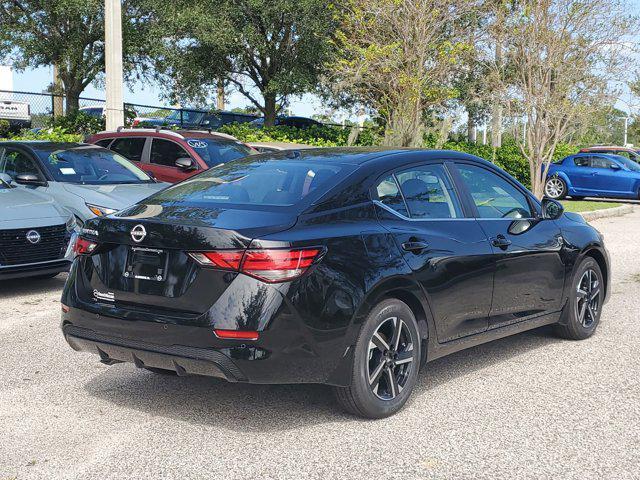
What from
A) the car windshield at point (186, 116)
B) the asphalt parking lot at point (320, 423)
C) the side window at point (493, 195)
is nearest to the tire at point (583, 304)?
the asphalt parking lot at point (320, 423)

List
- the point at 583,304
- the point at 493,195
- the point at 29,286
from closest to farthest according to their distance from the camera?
the point at 493,195 → the point at 583,304 → the point at 29,286

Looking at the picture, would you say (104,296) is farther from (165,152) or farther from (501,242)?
(165,152)

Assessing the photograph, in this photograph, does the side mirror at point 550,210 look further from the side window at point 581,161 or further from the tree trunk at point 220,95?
the tree trunk at point 220,95

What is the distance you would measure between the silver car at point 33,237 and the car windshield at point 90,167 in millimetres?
1173

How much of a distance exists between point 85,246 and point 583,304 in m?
4.06

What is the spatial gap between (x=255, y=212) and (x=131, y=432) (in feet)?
4.57

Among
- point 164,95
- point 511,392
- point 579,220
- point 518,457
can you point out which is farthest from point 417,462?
point 164,95

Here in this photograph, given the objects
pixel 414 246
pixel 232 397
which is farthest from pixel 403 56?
pixel 232 397

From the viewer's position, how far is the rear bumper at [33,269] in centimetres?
870

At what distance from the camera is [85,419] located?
15.9 feet

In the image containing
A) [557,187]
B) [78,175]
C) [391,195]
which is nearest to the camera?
[391,195]

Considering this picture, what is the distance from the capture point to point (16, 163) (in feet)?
36.0

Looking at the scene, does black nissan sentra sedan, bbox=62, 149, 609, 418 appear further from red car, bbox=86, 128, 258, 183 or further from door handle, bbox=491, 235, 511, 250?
red car, bbox=86, 128, 258, 183

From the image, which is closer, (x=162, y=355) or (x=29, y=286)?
(x=162, y=355)
